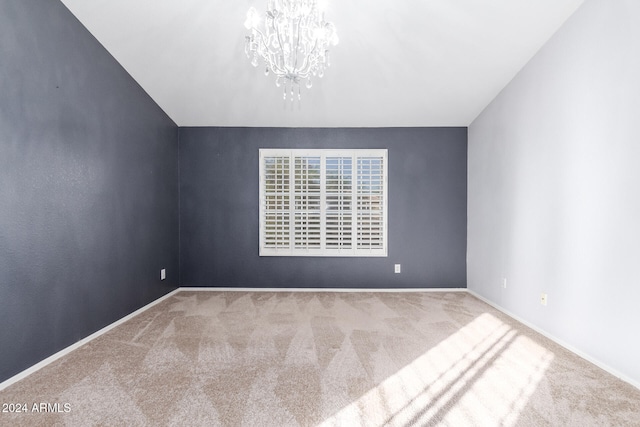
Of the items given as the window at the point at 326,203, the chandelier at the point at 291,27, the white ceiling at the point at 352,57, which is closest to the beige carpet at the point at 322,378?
the window at the point at 326,203

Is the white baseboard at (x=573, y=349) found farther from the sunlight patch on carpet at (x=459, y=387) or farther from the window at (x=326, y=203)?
the window at (x=326, y=203)

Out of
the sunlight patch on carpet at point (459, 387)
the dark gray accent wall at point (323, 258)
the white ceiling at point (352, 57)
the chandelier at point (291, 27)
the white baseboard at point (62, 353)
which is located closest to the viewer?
the sunlight patch on carpet at point (459, 387)

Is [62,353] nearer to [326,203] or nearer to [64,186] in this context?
[64,186]

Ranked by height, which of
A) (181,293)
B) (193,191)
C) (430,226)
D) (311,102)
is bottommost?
(181,293)

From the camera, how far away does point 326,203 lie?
4.51 meters

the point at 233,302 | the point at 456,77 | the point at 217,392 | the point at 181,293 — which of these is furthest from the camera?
the point at 181,293

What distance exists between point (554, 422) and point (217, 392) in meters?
1.83

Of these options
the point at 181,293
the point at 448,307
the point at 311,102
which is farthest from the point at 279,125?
the point at 448,307

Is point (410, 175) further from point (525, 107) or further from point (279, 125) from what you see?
point (279, 125)

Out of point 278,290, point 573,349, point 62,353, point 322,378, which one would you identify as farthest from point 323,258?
point 62,353

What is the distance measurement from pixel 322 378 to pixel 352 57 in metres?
2.87

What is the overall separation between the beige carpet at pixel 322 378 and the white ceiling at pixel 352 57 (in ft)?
8.29

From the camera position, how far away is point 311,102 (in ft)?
13.0

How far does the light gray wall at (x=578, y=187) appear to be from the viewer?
2121 mm
